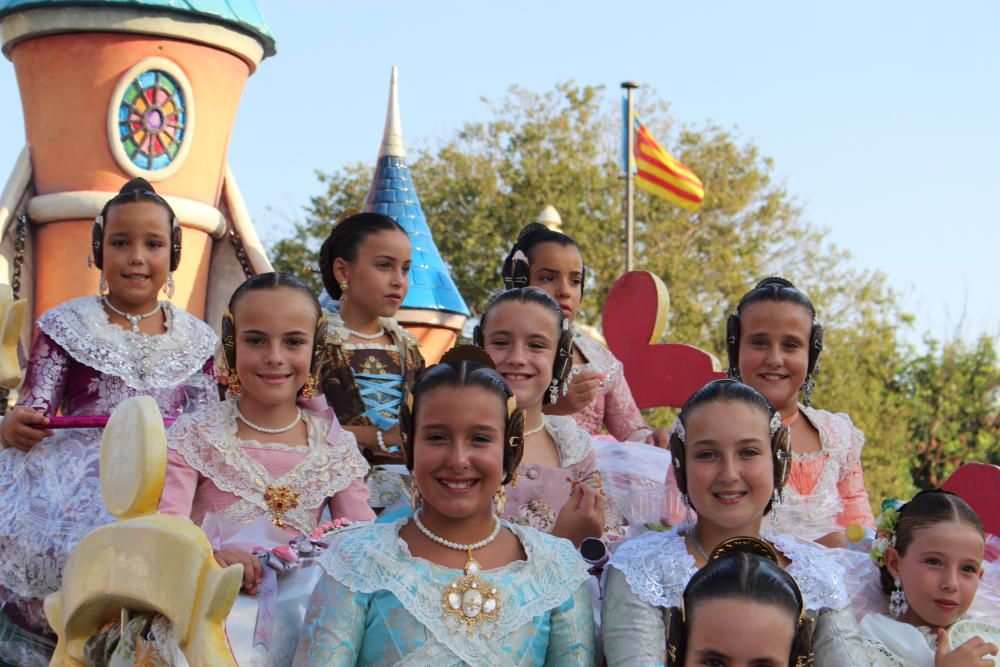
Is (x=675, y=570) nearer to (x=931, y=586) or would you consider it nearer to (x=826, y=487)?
(x=931, y=586)

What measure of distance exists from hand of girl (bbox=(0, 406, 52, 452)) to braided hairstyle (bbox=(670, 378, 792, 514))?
233 centimetres

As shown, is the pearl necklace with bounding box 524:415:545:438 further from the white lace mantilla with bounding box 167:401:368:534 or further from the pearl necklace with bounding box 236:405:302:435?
the pearl necklace with bounding box 236:405:302:435

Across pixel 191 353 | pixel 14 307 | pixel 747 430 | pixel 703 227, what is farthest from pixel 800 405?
pixel 703 227

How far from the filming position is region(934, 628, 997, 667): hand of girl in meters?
3.92

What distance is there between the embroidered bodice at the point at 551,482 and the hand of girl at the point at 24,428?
169cm

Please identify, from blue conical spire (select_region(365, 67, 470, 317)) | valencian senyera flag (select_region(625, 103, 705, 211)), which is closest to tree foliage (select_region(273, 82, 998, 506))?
valencian senyera flag (select_region(625, 103, 705, 211))

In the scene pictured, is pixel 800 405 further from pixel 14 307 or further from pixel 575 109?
pixel 575 109

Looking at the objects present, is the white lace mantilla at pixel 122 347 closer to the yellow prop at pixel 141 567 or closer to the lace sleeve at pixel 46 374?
the lace sleeve at pixel 46 374

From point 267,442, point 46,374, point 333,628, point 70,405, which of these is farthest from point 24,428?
point 333,628

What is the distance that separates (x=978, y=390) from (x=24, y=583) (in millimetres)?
20487

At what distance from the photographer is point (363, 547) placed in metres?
3.68

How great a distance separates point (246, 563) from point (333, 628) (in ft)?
1.46

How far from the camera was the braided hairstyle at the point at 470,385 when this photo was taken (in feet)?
12.1

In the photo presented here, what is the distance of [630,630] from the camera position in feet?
12.3
